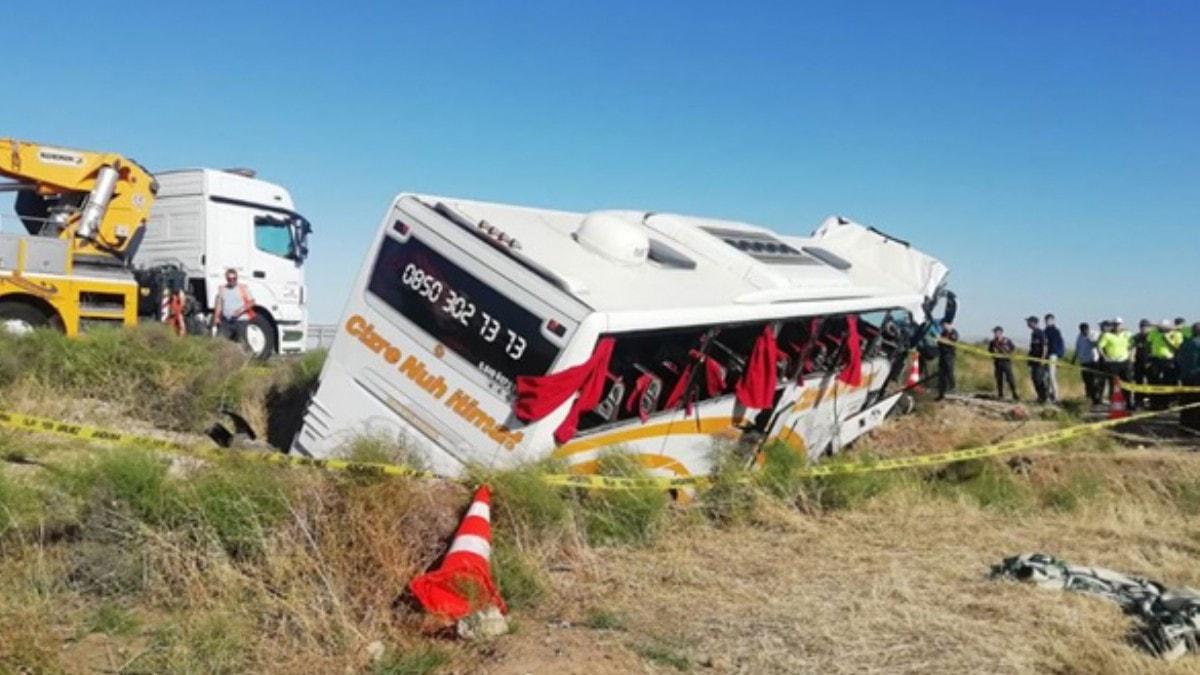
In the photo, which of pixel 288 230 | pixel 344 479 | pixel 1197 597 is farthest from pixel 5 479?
pixel 288 230

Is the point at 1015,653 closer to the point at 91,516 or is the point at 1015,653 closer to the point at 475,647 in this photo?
the point at 475,647

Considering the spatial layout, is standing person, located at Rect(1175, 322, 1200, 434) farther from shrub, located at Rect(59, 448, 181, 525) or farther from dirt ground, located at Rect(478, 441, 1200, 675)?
shrub, located at Rect(59, 448, 181, 525)

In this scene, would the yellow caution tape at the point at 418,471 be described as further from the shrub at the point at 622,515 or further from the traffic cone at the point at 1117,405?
the traffic cone at the point at 1117,405

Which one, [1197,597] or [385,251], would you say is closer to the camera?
[1197,597]

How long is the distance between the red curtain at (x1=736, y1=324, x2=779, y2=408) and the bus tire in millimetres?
11707

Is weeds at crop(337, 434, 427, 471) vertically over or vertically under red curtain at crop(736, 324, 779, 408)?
under

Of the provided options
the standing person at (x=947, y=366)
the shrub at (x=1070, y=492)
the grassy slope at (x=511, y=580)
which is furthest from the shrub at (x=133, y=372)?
the standing person at (x=947, y=366)

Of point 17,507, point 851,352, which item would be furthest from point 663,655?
point 851,352

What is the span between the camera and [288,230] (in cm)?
2108

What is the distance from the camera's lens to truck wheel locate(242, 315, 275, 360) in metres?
19.9

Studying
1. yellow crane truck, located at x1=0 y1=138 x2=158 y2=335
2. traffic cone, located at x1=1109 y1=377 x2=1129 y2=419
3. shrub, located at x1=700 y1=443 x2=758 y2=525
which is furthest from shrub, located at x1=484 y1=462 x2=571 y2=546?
traffic cone, located at x1=1109 y1=377 x2=1129 y2=419

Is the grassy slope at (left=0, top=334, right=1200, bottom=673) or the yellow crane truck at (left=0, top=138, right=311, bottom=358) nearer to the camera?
Result: the grassy slope at (left=0, top=334, right=1200, bottom=673)

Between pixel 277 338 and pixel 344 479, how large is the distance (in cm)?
1603

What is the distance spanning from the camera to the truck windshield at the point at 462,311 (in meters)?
7.43
